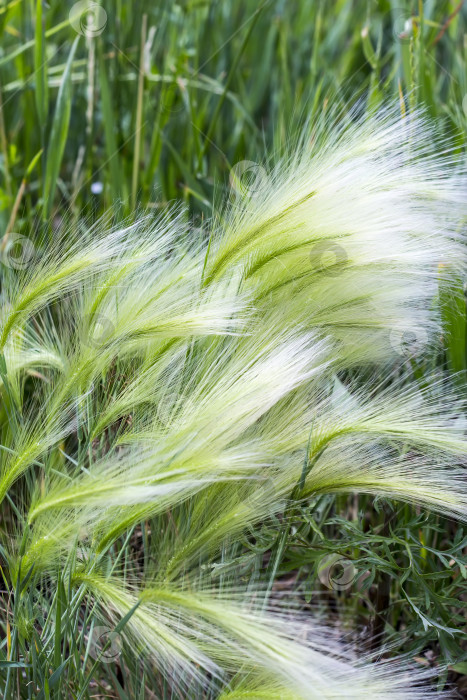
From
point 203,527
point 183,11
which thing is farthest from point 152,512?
point 183,11

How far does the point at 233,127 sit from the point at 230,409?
1041mm

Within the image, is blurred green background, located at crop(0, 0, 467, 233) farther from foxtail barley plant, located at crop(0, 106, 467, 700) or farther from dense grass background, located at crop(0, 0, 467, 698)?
foxtail barley plant, located at crop(0, 106, 467, 700)

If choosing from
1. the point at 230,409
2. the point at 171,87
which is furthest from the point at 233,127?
the point at 230,409

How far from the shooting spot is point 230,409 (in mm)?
540

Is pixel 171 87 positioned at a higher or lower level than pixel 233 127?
higher

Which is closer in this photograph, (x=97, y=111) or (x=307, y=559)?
(x=307, y=559)

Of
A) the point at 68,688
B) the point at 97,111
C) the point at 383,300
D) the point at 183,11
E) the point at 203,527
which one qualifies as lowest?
the point at 68,688

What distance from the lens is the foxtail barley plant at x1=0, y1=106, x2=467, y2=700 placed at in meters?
0.54

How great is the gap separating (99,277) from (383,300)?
0.25 m

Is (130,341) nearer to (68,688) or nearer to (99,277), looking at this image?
(99,277)

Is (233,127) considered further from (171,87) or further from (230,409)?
(230,409)

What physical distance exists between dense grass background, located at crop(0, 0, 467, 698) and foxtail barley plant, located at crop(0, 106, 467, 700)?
0.15 feet

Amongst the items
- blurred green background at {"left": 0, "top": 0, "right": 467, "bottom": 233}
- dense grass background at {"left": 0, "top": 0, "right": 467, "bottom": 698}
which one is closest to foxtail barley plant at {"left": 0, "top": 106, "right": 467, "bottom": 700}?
dense grass background at {"left": 0, "top": 0, "right": 467, "bottom": 698}

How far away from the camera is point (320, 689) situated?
49cm
